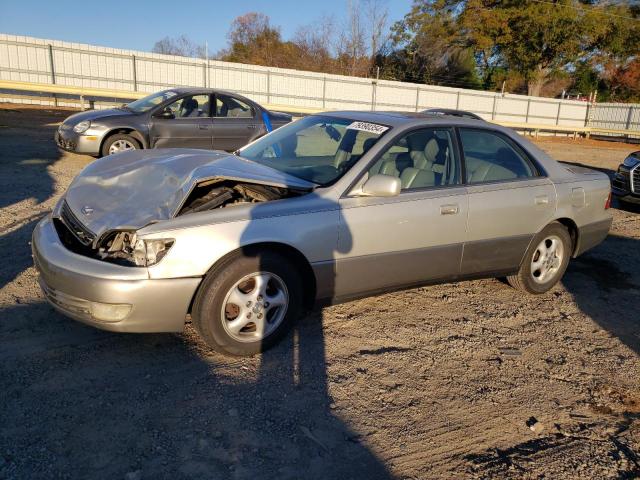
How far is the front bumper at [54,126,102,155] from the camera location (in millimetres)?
9797

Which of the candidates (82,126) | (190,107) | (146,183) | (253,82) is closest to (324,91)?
(253,82)

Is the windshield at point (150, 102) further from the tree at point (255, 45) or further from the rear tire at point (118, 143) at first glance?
the tree at point (255, 45)

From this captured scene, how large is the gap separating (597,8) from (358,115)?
4022 centimetres

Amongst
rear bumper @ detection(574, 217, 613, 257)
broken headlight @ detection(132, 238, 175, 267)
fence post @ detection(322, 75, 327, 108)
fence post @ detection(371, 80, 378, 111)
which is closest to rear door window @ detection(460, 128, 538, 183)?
rear bumper @ detection(574, 217, 613, 257)

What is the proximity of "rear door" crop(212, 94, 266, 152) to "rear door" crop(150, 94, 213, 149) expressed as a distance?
0.17 metres

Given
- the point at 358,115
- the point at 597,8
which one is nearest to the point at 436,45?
the point at 597,8

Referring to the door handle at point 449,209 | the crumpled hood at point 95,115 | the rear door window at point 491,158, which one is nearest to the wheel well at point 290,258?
the door handle at point 449,209

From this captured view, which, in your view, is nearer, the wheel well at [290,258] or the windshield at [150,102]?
the wheel well at [290,258]

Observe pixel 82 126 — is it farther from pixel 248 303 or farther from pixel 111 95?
pixel 111 95

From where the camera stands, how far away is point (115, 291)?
3182 mm

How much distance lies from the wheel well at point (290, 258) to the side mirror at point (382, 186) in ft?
2.27

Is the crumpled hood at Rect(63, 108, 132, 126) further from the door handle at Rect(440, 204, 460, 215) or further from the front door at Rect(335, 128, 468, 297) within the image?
the door handle at Rect(440, 204, 460, 215)

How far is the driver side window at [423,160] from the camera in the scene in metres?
4.30

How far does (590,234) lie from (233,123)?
753 cm
